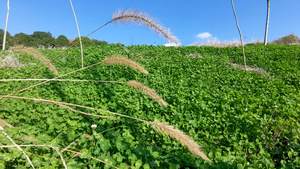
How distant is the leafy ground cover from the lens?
1767mm

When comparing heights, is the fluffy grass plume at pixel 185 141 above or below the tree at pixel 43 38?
below

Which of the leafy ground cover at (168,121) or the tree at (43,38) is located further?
the tree at (43,38)

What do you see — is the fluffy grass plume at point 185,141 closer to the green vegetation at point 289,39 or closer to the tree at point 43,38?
the green vegetation at point 289,39

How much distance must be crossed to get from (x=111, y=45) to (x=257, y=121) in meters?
9.05

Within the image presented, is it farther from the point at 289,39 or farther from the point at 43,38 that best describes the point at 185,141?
the point at 43,38

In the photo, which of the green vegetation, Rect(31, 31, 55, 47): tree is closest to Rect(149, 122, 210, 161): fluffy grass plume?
the green vegetation

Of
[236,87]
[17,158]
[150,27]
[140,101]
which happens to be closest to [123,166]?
[17,158]

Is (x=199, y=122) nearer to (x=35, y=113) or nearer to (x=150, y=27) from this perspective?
(x=150, y=27)

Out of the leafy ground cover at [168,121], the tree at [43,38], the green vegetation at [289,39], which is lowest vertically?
the leafy ground cover at [168,121]

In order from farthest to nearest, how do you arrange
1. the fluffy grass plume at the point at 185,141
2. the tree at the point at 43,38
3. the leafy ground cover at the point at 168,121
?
the tree at the point at 43,38 < the leafy ground cover at the point at 168,121 < the fluffy grass plume at the point at 185,141

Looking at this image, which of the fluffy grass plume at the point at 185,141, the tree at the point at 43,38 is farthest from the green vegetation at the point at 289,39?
the tree at the point at 43,38

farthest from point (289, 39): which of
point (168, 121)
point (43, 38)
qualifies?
point (43, 38)

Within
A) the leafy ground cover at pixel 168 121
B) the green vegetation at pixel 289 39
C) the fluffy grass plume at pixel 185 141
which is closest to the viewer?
the fluffy grass plume at pixel 185 141

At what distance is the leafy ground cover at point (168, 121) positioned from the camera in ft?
5.80
